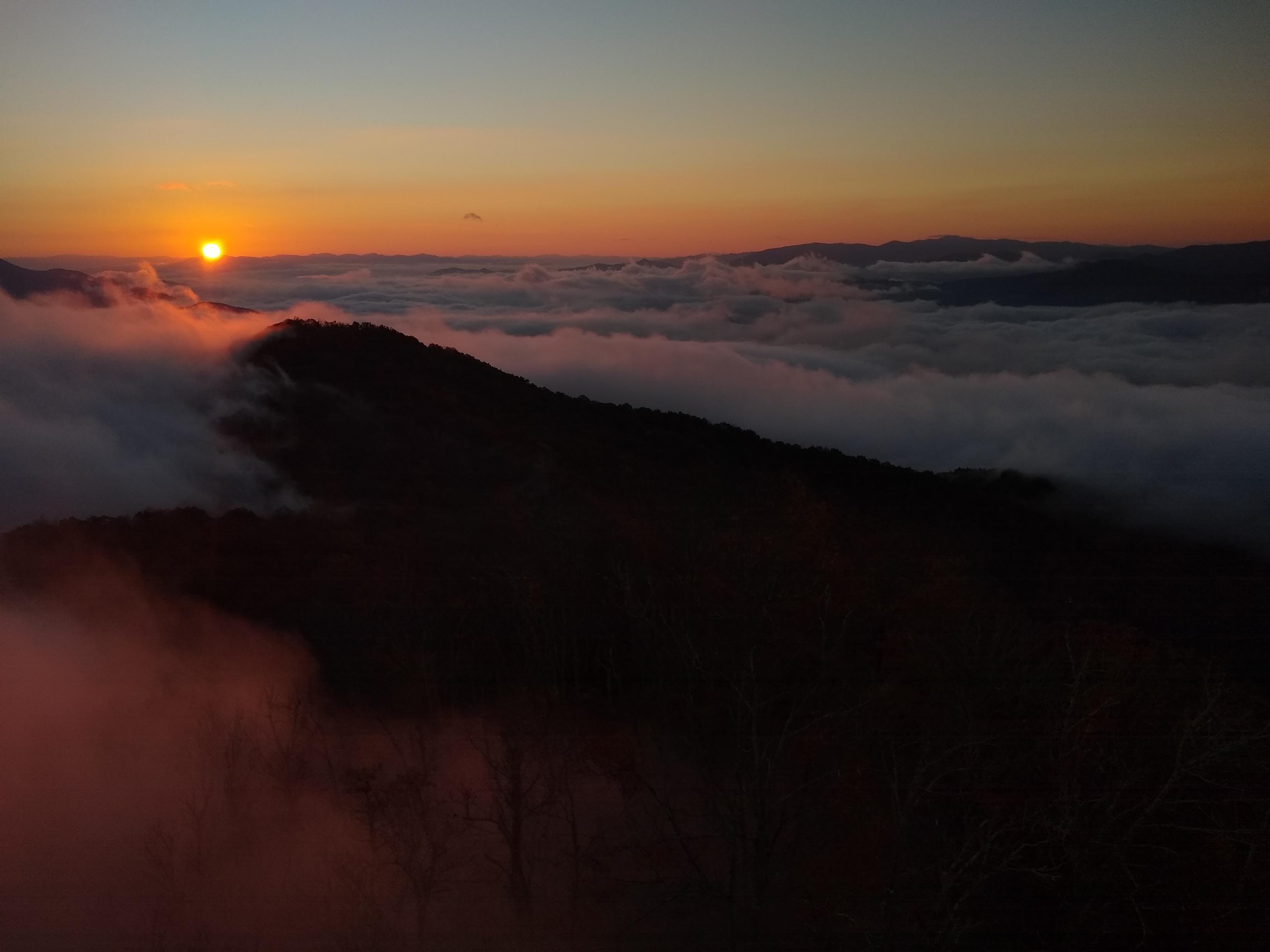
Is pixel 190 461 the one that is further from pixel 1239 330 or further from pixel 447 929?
pixel 1239 330

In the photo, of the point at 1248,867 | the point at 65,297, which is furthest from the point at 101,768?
the point at 65,297

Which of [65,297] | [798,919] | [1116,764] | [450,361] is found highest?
[65,297]

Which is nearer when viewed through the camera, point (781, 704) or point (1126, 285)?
point (781, 704)

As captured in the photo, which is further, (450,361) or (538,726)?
(450,361)

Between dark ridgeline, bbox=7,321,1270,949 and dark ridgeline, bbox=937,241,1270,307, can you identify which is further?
dark ridgeline, bbox=937,241,1270,307

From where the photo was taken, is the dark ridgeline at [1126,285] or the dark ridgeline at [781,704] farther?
the dark ridgeline at [1126,285]

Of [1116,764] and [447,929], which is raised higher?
[1116,764]

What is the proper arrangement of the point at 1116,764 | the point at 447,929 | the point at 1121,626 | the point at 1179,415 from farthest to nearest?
the point at 1179,415 → the point at 1121,626 → the point at 447,929 → the point at 1116,764

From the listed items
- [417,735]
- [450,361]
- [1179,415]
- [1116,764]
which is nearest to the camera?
[1116,764]
